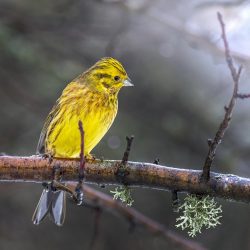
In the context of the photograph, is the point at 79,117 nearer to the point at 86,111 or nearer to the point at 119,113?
the point at 86,111

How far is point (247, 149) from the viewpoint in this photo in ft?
21.2

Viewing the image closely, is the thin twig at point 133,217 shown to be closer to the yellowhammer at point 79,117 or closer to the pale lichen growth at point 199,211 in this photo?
the yellowhammer at point 79,117

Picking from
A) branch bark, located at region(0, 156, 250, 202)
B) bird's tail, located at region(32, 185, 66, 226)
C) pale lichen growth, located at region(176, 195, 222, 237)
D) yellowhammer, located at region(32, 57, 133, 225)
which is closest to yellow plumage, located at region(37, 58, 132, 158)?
yellowhammer, located at region(32, 57, 133, 225)

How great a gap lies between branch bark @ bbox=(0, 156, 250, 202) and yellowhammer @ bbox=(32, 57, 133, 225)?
0.67 m

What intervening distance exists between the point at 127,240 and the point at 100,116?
2629 millimetres

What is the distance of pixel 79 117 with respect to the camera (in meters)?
4.69

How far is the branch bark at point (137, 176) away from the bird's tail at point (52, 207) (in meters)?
0.69

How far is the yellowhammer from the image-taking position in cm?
463

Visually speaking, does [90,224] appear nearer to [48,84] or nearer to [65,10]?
[48,84]

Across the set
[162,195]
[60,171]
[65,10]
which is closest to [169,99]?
[162,195]

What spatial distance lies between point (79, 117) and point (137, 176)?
137 centimetres

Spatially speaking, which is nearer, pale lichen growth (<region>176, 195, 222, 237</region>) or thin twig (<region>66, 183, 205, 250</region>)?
pale lichen growth (<region>176, 195, 222, 237</region>)

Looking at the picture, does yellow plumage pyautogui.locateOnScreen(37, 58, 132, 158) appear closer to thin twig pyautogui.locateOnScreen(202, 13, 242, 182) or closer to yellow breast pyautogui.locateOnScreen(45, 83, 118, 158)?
yellow breast pyautogui.locateOnScreen(45, 83, 118, 158)

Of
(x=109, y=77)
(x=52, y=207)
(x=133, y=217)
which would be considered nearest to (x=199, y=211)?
(x=133, y=217)
